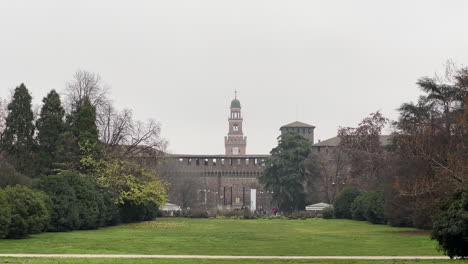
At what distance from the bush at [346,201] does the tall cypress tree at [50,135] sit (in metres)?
22.8

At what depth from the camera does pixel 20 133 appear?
48.0m

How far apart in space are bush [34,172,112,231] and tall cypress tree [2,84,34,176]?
583 cm

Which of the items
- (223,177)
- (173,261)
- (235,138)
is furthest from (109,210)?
(235,138)

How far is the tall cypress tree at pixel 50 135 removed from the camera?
48.1 meters

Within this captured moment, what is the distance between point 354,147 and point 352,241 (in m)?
38.6

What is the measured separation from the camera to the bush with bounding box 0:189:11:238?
29.3m

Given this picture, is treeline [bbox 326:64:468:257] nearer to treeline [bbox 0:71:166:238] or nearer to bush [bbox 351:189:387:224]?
bush [bbox 351:189:387:224]

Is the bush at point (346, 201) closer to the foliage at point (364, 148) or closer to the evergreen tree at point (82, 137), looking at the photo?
the foliage at point (364, 148)

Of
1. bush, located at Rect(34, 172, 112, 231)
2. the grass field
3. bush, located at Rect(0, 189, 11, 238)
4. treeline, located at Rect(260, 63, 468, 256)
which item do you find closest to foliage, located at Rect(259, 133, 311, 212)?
treeline, located at Rect(260, 63, 468, 256)

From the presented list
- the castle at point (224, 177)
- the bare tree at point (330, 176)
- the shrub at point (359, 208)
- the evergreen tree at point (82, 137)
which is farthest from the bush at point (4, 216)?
the castle at point (224, 177)

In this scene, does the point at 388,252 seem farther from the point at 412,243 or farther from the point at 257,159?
the point at 257,159

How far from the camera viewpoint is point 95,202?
4188 cm

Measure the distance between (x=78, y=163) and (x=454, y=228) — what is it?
113 ft

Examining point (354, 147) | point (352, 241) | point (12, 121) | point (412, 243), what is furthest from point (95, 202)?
point (354, 147)
